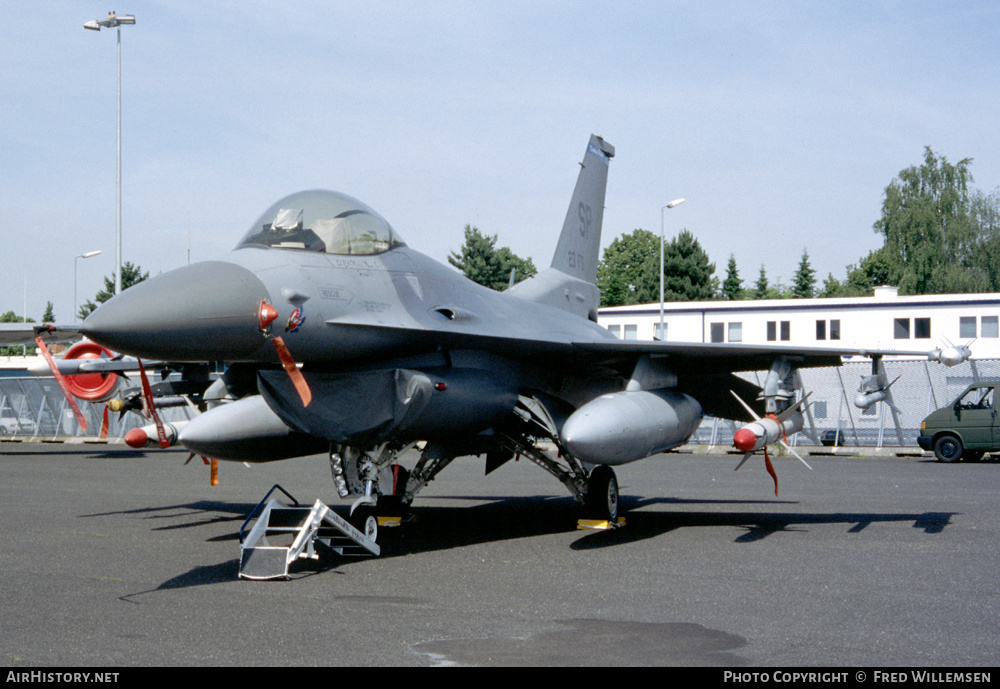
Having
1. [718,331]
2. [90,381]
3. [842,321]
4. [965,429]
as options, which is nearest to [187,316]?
[90,381]

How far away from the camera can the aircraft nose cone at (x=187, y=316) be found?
23.6 feet

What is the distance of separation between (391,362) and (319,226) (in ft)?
5.26

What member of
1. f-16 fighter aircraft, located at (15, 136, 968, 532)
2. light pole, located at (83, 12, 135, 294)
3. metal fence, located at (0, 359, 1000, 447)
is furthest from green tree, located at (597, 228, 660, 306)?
f-16 fighter aircraft, located at (15, 136, 968, 532)

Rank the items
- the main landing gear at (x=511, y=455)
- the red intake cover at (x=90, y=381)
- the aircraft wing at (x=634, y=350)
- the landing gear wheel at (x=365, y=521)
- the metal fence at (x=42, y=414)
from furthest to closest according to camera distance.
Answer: the metal fence at (x=42, y=414)
the red intake cover at (x=90, y=381)
the main landing gear at (x=511, y=455)
the aircraft wing at (x=634, y=350)
the landing gear wheel at (x=365, y=521)

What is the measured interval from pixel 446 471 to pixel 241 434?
12.7 m

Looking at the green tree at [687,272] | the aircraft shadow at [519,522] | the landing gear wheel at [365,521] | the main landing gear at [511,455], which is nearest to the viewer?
the landing gear wheel at [365,521]

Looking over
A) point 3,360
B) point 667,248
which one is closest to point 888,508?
point 667,248

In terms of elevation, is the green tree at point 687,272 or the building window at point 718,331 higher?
the green tree at point 687,272

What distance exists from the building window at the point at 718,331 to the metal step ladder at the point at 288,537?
38554 mm

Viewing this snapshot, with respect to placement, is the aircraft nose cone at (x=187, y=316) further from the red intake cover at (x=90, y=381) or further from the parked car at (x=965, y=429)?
the parked car at (x=965, y=429)

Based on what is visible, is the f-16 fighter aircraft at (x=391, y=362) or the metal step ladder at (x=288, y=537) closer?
the f-16 fighter aircraft at (x=391, y=362)

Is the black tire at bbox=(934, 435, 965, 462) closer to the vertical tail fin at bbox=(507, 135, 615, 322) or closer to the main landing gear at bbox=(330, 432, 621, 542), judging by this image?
the vertical tail fin at bbox=(507, 135, 615, 322)
